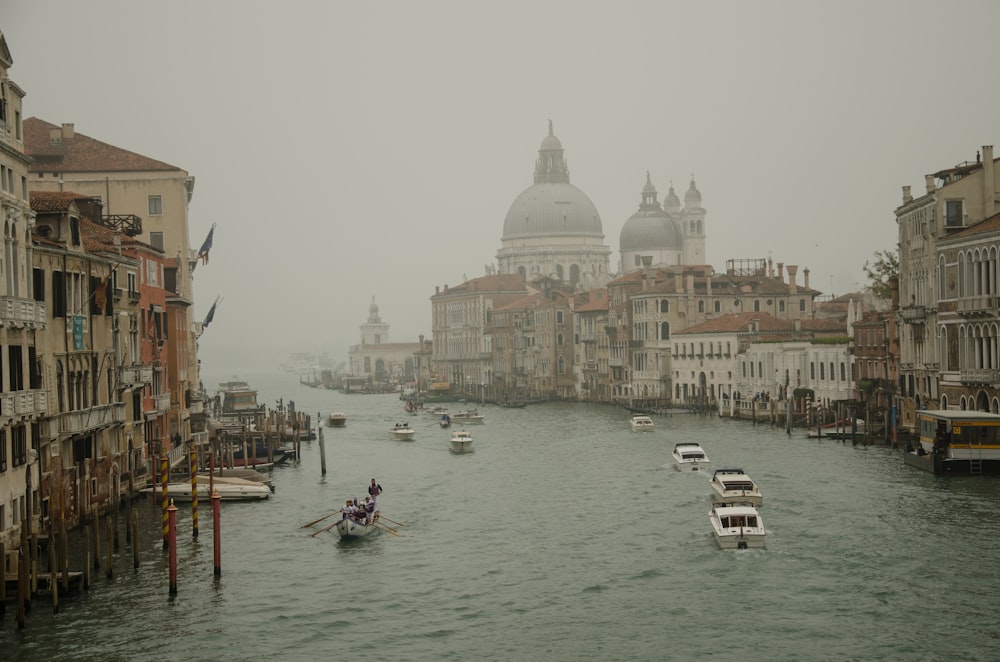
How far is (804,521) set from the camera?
32.2 m

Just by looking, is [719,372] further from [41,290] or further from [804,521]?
[41,290]

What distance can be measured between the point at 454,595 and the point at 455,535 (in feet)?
22.1

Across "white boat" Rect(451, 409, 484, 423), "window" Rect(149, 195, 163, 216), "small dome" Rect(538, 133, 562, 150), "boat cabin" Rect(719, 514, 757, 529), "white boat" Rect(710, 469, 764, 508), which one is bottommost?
"boat cabin" Rect(719, 514, 757, 529)

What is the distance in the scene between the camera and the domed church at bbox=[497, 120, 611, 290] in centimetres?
14075

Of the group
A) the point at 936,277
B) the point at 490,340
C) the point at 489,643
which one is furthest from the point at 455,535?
the point at 490,340

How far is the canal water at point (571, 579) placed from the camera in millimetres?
22031

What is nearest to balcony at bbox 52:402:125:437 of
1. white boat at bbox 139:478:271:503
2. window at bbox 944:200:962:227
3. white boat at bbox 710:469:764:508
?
white boat at bbox 139:478:271:503

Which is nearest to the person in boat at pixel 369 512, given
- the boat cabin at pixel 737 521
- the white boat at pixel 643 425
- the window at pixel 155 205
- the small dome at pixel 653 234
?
the boat cabin at pixel 737 521

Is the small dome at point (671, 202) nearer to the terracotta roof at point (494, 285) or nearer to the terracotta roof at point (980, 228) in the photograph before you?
the terracotta roof at point (494, 285)

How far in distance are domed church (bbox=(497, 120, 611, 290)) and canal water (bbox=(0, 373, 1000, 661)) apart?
3855 inches

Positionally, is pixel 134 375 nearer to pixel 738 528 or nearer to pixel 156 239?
pixel 738 528

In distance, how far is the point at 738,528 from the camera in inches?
1148

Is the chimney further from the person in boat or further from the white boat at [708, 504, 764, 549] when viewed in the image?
the person in boat

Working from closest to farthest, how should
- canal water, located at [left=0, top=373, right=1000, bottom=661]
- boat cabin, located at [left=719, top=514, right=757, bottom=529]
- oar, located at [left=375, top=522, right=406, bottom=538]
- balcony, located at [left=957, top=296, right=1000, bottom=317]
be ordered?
canal water, located at [left=0, top=373, right=1000, bottom=661] < boat cabin, located at [left=719, top=514, right=757, bottom=529] < oar, located at [left=375, top=522, right=406, bottom=538] < balcony, located at [left=957, top=296, right=1000, bottom=317]
